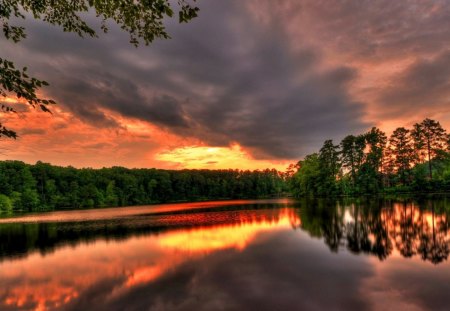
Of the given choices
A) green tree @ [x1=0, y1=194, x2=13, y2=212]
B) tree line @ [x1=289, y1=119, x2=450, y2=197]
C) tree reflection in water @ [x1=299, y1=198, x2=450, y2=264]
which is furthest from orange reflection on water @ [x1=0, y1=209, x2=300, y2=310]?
green tree @ [x1=0, y1=194, x2=13, y2=212]

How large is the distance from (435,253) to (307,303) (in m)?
8.47

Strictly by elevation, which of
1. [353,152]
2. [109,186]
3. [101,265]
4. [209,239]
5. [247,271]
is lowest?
[209,239]

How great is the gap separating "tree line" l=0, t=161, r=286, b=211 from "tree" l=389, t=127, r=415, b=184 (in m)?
85.3

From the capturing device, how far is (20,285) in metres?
12.5

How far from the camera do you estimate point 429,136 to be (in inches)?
2346

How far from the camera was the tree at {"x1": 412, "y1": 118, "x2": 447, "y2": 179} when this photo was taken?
5872 centimetres

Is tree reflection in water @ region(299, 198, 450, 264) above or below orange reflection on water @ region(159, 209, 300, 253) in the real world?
above

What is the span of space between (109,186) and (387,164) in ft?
336

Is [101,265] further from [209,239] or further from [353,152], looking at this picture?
[353,152]

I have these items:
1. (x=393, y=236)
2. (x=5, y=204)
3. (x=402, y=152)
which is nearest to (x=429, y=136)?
(x=402, y=152)

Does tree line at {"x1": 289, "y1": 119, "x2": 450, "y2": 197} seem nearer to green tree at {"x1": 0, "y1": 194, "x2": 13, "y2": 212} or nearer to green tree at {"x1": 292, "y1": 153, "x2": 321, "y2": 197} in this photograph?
green tree at {"x1": 292, "y1": 153, "x2": 321, "y2": 197}

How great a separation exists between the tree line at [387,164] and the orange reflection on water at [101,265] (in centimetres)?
4688

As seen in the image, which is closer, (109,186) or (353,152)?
(353,152)

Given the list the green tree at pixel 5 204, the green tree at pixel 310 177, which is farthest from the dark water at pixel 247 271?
the green tree at pixel 5 204
